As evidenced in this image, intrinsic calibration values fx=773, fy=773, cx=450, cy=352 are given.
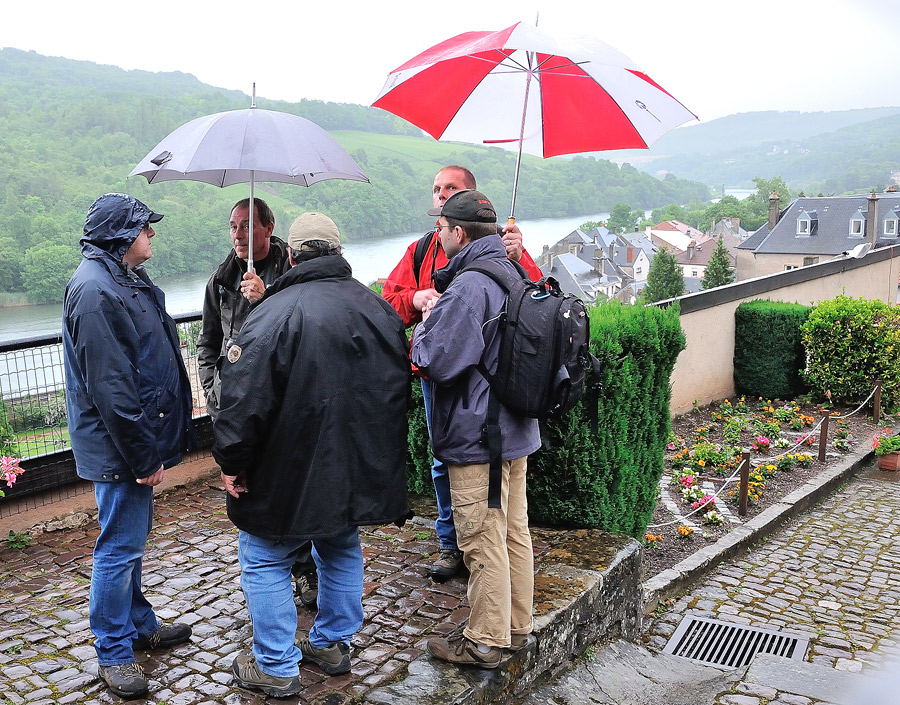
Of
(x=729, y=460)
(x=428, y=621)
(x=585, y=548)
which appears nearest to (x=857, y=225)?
(x=729, y=460)

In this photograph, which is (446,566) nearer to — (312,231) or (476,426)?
(476,426)

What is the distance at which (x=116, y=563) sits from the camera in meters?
3.23

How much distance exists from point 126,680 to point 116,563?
19.1 inches

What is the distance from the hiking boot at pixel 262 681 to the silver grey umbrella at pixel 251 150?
6.01 ft

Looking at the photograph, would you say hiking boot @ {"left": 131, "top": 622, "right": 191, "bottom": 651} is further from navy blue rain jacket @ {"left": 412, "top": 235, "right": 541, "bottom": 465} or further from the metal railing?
the metal railing

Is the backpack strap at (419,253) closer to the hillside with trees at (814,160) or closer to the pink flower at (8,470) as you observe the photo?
the pink flower at (8,470)

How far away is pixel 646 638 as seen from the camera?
546 cm

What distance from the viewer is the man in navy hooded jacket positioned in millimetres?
3064

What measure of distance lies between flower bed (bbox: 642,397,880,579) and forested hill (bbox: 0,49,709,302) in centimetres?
356

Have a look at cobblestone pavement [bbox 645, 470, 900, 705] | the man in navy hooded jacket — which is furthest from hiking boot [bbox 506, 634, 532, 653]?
the man in navy hooded jacket

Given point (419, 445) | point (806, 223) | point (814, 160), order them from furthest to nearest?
1. point (814, 160)
2. point (806, 223)
3. point (419, 445)

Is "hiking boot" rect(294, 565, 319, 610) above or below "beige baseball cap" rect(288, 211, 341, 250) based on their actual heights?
below

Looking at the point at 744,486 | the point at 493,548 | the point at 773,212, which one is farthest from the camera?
the point at 773,212

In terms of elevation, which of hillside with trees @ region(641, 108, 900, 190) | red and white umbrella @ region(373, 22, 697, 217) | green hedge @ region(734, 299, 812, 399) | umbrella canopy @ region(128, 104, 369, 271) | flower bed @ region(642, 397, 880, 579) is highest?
hillside with trees @ region(641, 108, 900, 190)
